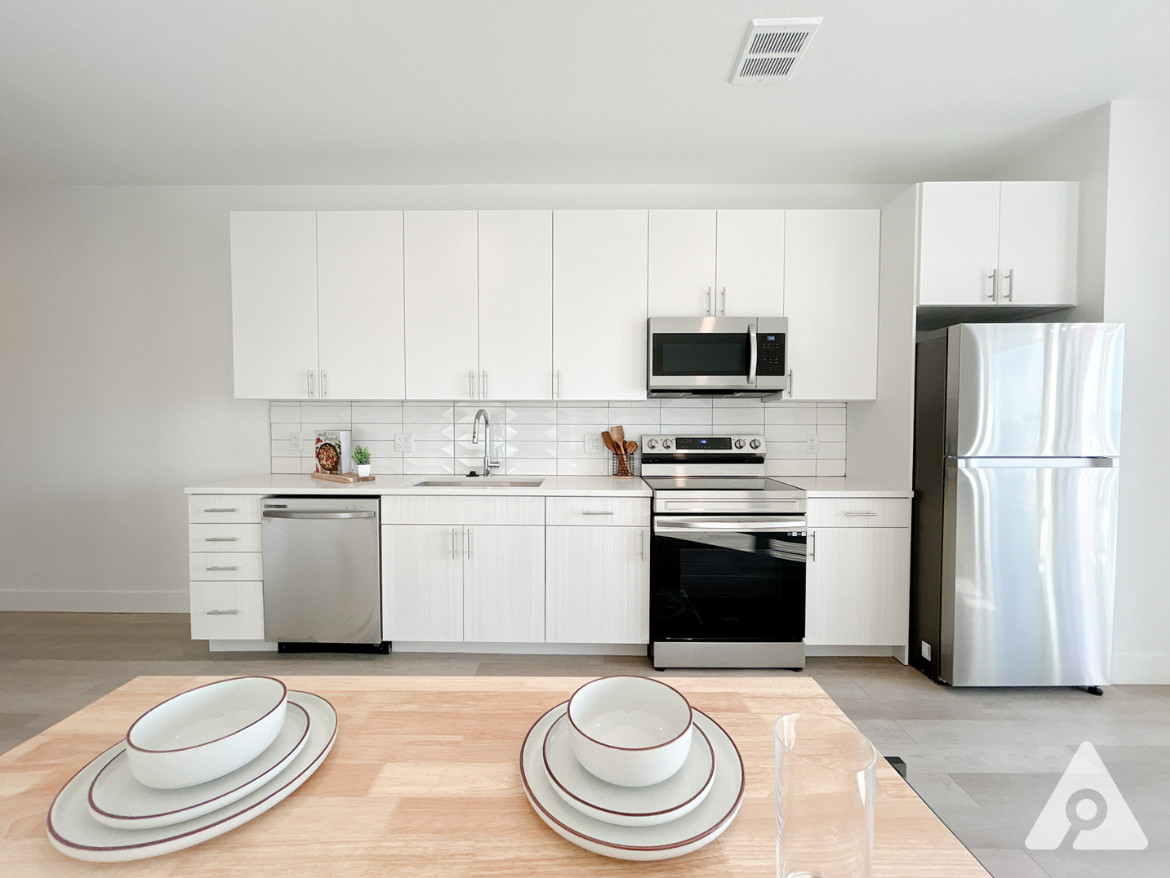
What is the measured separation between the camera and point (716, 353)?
3.07 m

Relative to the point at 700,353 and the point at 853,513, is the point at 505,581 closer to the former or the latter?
the point at 700,353

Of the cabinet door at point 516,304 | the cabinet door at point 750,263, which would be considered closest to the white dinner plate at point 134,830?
the cabinet door at point 516,304

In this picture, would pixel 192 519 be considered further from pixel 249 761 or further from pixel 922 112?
pixel 922 112

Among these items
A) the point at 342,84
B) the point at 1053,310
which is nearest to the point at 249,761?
the point at 342,84

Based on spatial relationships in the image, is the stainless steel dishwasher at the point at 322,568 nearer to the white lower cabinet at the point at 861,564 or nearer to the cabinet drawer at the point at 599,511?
the cabinet drawer at the point at 599,511

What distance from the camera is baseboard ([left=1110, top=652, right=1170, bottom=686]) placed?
2674 millimetres

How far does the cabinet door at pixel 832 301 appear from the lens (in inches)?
121

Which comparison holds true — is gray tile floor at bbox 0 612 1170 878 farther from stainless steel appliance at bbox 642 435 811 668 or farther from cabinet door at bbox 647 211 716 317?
cabinet door at bbox 647 211 716 317

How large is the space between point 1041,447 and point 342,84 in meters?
3.47

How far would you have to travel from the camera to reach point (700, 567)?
2.79 m

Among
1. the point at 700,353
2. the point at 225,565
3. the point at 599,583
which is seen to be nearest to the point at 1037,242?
the point at 700,353

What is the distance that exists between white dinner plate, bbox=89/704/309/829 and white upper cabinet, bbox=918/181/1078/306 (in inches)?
126

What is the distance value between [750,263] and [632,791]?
2.99 metres

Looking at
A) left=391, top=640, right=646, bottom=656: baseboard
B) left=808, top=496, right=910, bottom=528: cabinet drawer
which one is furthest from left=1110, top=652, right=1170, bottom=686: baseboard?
left=391, top=640, right=646, bottom=656: baseboard
